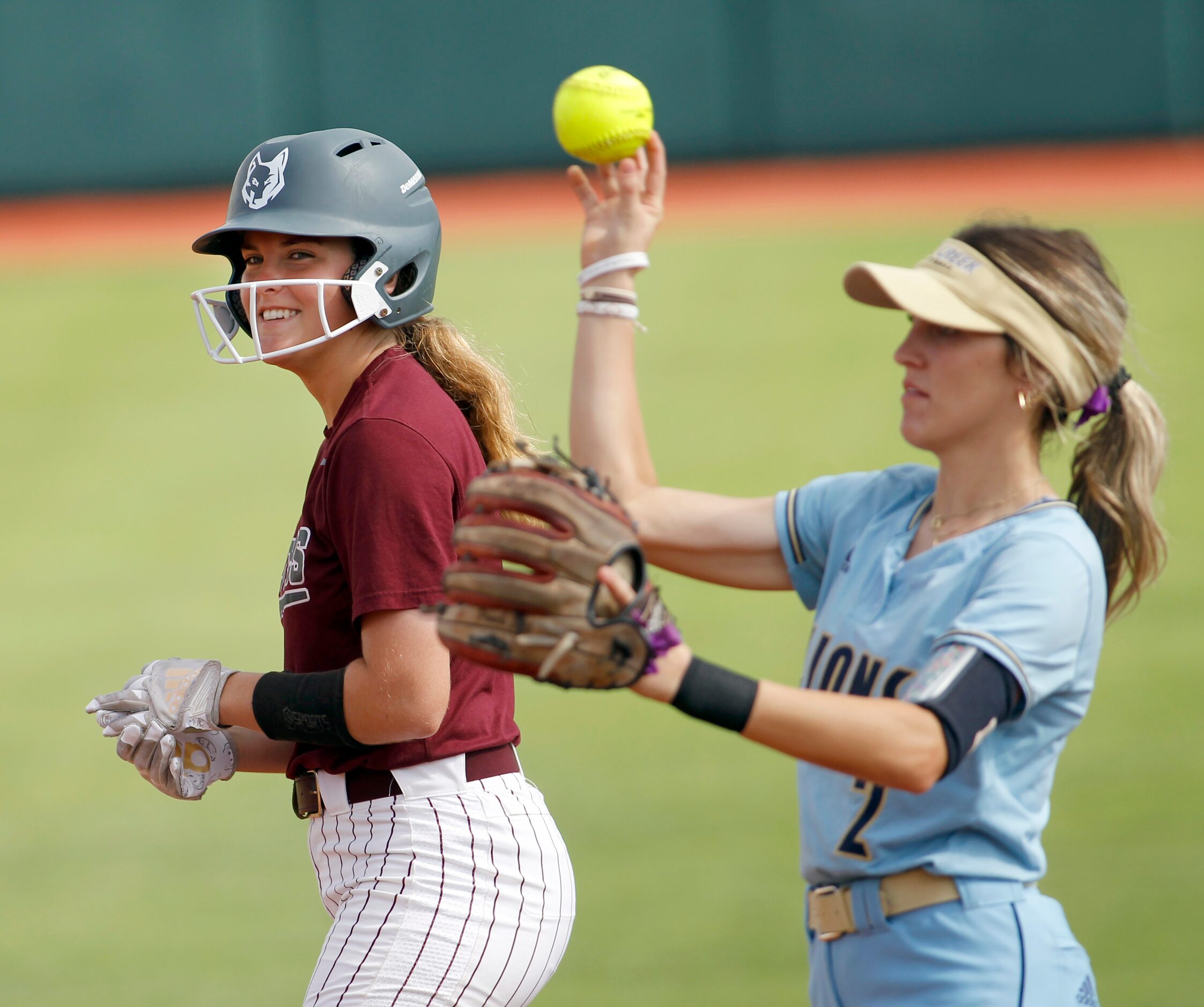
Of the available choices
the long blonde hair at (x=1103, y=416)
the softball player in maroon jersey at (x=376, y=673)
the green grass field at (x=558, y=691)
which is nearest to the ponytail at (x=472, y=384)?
the softball player in maroon jersey at (x=376, y=673)

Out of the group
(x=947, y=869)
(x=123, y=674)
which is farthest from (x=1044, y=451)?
(x=123, y=674)

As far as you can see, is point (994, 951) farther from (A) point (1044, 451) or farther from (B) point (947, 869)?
(A) point (1044, 451)

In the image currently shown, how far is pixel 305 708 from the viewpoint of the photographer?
236 cm

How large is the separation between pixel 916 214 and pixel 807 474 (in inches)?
275

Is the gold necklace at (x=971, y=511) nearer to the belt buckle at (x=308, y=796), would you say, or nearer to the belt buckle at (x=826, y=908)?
the belt buckle at (x=826, y=908)

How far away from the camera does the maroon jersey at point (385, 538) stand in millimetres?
2301

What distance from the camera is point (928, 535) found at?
226 cm

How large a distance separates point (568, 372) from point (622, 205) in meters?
8.46

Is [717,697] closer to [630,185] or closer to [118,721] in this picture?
[630,185]

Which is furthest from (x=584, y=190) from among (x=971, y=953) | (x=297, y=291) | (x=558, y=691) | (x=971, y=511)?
(x=558, y=691)

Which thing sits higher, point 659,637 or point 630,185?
point 630,185

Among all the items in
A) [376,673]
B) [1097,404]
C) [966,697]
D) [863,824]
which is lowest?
[863,824]

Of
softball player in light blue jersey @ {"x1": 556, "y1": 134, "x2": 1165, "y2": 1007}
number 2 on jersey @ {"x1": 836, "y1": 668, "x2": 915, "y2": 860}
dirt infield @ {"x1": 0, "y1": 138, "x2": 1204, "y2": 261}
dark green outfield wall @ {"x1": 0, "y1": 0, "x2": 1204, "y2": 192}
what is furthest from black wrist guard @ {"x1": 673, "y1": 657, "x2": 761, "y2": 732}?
dark green outfield wall @ {"x1": 0, "y1": 0, "x2": 1204, "y2": 192}

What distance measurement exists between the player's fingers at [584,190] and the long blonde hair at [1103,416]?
1.99ft
